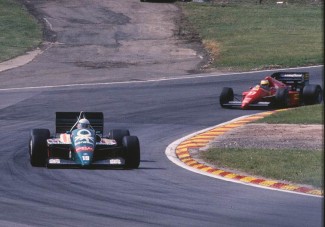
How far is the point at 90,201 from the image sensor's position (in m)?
17.7

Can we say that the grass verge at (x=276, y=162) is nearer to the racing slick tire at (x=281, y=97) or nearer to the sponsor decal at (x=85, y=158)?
the sponsor decal at (x=85, y=158)

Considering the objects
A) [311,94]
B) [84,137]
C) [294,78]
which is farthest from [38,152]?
[294,78]

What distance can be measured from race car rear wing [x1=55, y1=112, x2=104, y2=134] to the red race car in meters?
10.3

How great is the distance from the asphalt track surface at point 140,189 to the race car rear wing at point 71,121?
45.0 inches

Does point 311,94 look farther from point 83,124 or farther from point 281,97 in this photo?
point 83,124

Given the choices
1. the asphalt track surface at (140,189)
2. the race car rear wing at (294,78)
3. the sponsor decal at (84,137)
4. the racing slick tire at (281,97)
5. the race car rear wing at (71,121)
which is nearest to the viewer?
the asphalt track surface at (140,189)

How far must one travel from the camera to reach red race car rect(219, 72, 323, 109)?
33.7 m

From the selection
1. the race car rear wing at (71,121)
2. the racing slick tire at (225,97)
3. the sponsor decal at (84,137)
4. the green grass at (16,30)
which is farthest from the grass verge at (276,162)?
the green grass at (16,30)

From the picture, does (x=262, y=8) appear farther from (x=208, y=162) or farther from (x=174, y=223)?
(x=174, y=223)

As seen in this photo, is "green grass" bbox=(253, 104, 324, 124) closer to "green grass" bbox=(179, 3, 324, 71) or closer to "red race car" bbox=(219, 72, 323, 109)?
"red race car" bbox=(219, 72, 323, 109)

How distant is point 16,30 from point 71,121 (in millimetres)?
32605

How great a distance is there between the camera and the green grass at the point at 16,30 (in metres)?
51.0

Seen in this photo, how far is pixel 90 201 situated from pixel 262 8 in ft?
155

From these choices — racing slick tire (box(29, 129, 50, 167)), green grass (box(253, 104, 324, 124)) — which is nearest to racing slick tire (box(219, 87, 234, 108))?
green grass (box(253, 104, 324, 124))
